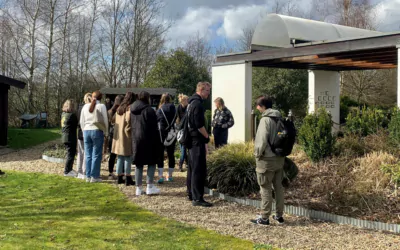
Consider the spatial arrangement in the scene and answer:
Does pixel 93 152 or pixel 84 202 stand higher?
pixel 93 152

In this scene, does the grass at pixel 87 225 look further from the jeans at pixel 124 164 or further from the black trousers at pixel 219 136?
the black trousers at pixel 219 136

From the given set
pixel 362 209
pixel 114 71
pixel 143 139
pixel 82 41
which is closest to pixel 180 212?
pixel 143 139

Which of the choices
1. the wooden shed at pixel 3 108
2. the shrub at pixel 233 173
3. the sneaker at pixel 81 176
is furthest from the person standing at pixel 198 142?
the wooden shed at pixel 3 108

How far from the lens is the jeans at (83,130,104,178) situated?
7.69 meters

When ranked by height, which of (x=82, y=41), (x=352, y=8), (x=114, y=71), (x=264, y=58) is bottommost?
(x=264, y=58)

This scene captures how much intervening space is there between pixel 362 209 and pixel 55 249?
13.3 feet

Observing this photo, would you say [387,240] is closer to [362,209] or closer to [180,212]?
[362,209]

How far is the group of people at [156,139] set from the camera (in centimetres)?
526

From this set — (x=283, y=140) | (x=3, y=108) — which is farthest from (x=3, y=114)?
(x=283, y=140)

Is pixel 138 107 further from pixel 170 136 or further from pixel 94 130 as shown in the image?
pixel 94 130

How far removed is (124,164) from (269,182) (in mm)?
3439

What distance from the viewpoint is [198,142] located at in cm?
611

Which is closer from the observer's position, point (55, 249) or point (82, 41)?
point (55, 249)

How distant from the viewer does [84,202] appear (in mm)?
6301
